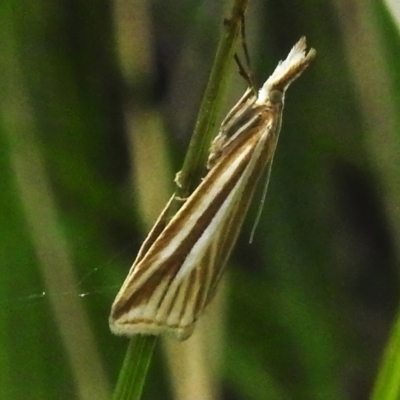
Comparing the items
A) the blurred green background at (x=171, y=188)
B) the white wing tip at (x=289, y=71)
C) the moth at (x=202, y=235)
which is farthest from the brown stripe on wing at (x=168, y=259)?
the blurred green background at (x=171, y=188)

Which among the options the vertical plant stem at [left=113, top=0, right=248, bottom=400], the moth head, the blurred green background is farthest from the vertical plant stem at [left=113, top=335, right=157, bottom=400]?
the blurred green background

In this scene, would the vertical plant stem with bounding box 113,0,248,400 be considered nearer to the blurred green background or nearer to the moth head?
the moth head

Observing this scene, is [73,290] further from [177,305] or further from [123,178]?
[177,305]

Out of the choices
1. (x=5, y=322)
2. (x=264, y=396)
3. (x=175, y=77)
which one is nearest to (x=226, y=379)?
(x=264, y=396)

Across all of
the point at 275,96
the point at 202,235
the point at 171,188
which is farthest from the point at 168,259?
the point at 171,188

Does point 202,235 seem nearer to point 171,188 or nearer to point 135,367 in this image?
point 135,367
